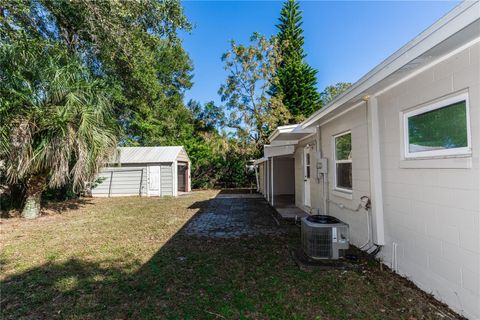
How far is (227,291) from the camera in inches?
132

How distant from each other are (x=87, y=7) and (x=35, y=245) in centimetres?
681

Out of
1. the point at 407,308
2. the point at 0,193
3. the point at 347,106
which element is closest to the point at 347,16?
the point at 347,106

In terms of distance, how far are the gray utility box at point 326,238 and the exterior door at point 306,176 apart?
4468mm

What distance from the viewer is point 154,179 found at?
1571 centimetres

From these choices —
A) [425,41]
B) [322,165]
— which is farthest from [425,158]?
[322,165]

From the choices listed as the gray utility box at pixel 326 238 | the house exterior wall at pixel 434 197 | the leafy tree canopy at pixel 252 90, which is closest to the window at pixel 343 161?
the house exterior wall at pixel 434 197

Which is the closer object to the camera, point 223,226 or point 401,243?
point 401,243

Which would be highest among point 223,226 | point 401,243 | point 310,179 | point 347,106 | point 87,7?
point 87,7

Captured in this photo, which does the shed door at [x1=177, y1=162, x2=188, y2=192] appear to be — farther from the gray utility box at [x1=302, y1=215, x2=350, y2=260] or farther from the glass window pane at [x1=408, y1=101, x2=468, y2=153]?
the glass window pane at [x1=408, y1=101, x2=468, y2=153]

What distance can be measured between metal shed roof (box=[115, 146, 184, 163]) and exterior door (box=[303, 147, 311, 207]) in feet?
29.6

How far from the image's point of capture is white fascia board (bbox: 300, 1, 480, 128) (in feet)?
6.60

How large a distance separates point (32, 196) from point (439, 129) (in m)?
10.7

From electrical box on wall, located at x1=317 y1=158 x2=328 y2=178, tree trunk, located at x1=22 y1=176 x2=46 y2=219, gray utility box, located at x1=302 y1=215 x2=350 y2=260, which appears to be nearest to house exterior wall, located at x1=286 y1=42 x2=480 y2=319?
gray utility box, located at x1=302 y1=215 x2=350 y2=260

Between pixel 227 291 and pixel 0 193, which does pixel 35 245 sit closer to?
pixel 227 291
